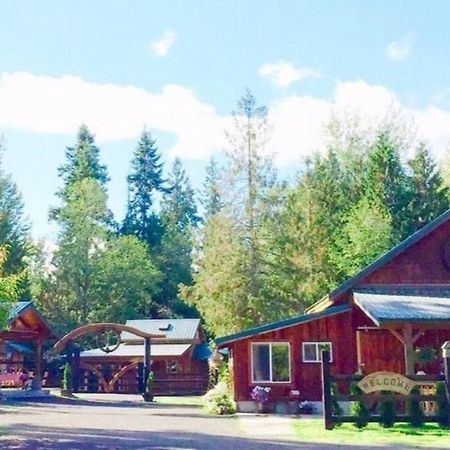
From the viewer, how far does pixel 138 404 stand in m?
26.7

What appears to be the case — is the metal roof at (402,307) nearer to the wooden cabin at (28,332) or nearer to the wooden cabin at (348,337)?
the wooden cabin at (348,337)

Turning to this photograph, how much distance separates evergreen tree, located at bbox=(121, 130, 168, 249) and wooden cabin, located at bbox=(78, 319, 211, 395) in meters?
20.4

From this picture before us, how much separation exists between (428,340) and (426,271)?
2.25 meters

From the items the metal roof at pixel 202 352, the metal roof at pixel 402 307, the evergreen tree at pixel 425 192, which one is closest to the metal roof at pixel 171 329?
the metal roof at pixel 202 352

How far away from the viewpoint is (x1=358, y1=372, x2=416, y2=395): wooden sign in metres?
15.8

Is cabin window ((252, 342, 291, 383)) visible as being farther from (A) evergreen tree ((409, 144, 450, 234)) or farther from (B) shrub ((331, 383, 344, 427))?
(A) evergreen tree ((409, 144, 450, 234))

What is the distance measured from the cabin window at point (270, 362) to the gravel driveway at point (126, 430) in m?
2.36

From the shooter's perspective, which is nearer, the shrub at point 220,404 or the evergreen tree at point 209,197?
the shrub at point 220,404

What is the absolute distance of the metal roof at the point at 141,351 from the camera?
37250 millimetres

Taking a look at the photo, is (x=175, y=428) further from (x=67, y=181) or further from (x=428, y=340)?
(x=67, y=181)

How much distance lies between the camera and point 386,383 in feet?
52.0

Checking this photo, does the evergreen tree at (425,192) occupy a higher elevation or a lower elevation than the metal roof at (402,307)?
higher

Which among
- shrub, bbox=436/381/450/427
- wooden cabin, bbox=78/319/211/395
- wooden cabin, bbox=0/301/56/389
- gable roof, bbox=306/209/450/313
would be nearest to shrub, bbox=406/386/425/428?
shrub, bbox=436/381/450/427

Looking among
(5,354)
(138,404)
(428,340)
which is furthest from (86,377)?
(428,340)
